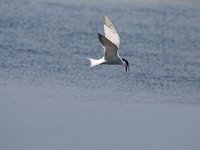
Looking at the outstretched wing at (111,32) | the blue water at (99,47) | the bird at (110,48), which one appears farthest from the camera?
the blue water at (99,47)

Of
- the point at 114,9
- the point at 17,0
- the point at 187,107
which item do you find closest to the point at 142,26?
the point at 114,9

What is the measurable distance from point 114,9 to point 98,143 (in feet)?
40.3

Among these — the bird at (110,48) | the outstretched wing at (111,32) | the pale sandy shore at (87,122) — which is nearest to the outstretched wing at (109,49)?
the bird at (110,48)

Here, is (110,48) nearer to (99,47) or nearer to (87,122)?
(87,122)

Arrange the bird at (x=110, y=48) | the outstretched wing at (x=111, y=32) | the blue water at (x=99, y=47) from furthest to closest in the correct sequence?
the blue water at (x=99, y=47) < the outstretched wing at (x=111, y=32) < the bird at (x=110, y=48)

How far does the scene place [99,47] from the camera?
21.4m

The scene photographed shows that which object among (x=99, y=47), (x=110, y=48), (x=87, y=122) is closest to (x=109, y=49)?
(x=110, y=48)

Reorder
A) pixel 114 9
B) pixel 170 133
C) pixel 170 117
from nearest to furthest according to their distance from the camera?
1. pixel 170 133
2. pixel 170 117
3. pixel 114 9

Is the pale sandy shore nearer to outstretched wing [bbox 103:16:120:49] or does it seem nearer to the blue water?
the blue water

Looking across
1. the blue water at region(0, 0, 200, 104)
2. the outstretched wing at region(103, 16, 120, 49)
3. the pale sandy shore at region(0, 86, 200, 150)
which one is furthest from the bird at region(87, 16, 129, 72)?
the blue water at region(0, 0, 200, 104)

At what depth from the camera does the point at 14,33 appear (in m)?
22.0

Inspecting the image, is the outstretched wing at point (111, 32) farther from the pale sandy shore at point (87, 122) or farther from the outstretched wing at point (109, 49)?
the pale sandy shore at point (87, 122)

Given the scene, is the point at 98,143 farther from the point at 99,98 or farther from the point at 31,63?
the point at 31,63

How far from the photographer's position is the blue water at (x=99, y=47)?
17.9m
